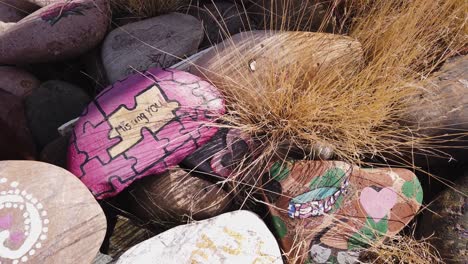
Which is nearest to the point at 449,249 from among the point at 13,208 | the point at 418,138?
the point at 418,138

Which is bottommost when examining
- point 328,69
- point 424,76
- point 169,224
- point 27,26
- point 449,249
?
point 449,249

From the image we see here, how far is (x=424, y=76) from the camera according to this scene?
1693 mm

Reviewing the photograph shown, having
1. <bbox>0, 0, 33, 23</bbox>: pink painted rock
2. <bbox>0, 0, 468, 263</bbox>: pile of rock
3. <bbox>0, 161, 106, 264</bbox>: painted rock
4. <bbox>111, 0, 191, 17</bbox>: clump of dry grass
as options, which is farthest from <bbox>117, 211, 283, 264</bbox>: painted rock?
<bbox>0, 0, 33, 23</bbox>: pink painted rock

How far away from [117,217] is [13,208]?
38cm

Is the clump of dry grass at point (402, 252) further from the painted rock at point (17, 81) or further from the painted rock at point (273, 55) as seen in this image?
the painted rock at point (17, 81)

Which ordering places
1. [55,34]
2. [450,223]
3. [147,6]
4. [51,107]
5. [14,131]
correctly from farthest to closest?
1. [147,6]
2. [55,34]
3. [51,107]
4. [14,131]
5. [450,223]

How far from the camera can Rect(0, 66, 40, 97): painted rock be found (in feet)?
6.38

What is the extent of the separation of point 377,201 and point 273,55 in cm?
60

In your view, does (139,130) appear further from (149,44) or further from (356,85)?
(356,85)

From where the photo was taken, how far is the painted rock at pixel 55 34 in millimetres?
1937

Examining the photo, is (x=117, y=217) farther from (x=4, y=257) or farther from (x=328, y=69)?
(x=328, y=69)

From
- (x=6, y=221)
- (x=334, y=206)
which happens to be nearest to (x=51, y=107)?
(x=6, y=221)

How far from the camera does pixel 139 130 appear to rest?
1.57 meters

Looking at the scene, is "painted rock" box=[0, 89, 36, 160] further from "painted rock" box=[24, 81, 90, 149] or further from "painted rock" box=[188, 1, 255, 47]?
"painted rock" box=[188, 1, 255, 47]
